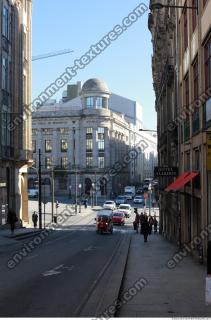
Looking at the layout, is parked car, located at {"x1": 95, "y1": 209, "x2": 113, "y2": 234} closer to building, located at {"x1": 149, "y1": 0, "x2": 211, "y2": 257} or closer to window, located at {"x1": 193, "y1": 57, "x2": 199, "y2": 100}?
building, located at {"x1": 149, "y1": 0, "x2": 211, "y2": 257}

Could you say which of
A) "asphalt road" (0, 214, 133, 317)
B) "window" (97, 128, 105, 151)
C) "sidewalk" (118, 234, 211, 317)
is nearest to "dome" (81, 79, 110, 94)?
"window" (97, 128, 105, 151)

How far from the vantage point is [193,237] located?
24.3 meters

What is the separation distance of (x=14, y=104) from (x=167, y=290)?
35503mm

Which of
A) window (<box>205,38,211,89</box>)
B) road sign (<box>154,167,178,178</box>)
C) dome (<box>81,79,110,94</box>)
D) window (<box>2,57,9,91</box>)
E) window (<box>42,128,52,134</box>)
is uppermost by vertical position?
dome (<box>81,79,110,94</box>)

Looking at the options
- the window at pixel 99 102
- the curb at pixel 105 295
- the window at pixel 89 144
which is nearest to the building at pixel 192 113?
the curb at pixel 105 295

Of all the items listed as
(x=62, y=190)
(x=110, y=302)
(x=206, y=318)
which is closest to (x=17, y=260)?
(x=110, y=302)

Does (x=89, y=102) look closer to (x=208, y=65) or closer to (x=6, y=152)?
(x=6, y=152)

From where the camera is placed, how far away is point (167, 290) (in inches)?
552

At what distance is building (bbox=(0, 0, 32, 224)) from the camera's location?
1731 inches

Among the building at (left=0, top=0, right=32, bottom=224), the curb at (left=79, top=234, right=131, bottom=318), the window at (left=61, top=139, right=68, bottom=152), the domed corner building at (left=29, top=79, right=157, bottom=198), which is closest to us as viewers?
the curb at (left=79, top=234, right=131, bottom=318)

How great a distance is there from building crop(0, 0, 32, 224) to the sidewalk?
24480 mm

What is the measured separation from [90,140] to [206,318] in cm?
11625

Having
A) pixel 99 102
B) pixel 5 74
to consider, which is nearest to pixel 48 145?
pixel 99 102

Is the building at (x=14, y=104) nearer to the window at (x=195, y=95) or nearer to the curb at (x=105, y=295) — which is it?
the window at (x=195, y=95)
